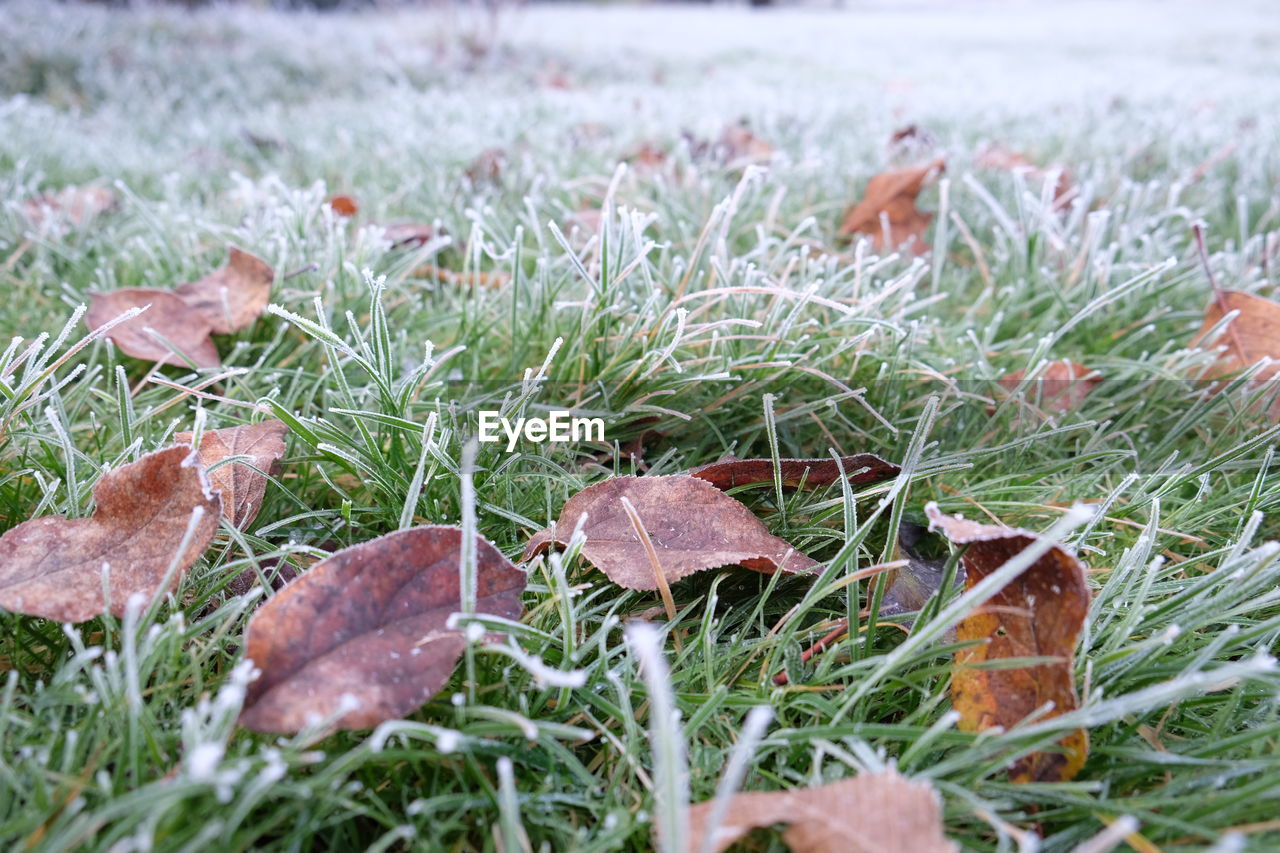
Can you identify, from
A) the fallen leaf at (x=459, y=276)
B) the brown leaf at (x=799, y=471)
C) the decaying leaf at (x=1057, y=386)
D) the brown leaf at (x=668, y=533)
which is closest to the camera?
the brown leaf at (x=668, y=533)

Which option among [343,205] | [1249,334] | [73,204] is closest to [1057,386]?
[1249,334]

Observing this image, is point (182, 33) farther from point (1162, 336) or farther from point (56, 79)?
point (1162, 336)

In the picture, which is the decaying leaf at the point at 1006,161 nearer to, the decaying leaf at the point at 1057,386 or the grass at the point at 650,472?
the grass at the point at 650,472

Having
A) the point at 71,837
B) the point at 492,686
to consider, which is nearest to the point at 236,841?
the point at 71,837

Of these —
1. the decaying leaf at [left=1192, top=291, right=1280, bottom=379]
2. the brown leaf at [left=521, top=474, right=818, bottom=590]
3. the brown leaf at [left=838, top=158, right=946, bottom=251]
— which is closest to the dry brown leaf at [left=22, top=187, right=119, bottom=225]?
the brown leaf at [left=521, top=474, right=818, bottom=590]

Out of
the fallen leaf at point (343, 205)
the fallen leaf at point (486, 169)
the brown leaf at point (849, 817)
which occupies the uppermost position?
the fallen leaf at point (486, 169)

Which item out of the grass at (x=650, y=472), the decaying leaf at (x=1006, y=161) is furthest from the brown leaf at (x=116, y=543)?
the decaying leaf at (x=1006, y=161)
